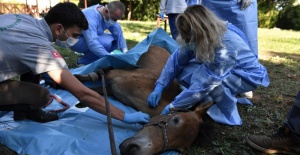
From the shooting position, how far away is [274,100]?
13.5 feet

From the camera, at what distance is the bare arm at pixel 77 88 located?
2396 mm

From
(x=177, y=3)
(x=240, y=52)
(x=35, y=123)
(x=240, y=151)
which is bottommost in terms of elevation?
(x=240, y=151)

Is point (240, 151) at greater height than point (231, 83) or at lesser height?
lesser

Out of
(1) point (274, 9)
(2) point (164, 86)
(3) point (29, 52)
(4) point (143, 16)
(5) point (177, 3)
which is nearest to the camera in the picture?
(3) point (29, 52)

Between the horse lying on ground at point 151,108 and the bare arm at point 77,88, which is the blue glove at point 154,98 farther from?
the bare arm at point 77,88

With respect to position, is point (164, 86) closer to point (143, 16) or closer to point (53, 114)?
point (53, 114)

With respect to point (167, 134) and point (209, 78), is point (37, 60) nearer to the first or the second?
point (167, 134)

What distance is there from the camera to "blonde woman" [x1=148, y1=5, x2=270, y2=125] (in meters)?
2.60

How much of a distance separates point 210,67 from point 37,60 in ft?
4.90

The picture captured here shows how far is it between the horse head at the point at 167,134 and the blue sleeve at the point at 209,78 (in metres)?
0.18

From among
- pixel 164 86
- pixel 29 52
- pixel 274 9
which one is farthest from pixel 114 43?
pixel 274 9

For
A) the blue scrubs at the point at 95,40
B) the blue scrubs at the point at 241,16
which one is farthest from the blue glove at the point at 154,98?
the blue scrubs at the point at 95,40

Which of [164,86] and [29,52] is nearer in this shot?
[29,52]

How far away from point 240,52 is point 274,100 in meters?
1.42
